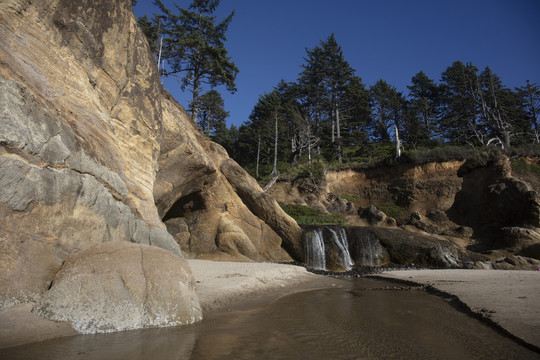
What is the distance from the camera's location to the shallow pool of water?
322 cm

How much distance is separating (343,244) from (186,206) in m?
9.03

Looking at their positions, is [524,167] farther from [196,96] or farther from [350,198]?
[196,96]

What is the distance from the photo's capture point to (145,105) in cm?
926

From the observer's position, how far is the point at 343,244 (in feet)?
53.4

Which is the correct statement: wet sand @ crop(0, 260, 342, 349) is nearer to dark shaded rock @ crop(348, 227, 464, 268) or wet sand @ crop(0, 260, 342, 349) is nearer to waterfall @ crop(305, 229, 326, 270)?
waterfall @ crop(305, 229, 326, 270)

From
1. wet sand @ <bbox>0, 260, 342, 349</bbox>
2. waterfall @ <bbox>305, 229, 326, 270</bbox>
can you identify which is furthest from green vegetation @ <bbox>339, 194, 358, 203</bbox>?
wet sand @ <bbox>0, 260, 342, 349</bbox>

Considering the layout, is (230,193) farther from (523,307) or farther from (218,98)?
(218,98)

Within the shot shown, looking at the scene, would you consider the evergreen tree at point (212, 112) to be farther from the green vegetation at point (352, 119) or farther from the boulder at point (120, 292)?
the boulder at point (120, 292)

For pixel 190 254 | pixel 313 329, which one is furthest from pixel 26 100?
pixel 190 254

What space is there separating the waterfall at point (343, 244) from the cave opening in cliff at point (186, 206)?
7.51 m

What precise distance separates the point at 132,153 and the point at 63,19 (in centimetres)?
349

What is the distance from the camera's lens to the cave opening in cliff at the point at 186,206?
15.1 m

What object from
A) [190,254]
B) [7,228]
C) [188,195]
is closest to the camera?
[7,228]

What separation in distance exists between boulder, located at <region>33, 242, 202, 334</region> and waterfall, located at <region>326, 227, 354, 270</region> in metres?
12.1
